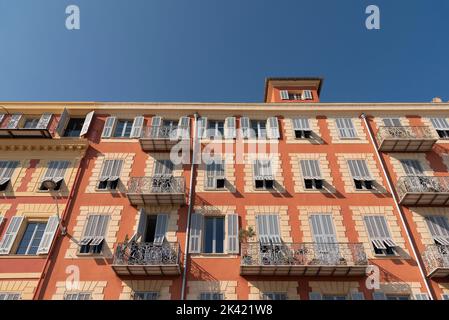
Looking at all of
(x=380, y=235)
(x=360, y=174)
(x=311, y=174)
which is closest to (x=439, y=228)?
(x=380, y=235)

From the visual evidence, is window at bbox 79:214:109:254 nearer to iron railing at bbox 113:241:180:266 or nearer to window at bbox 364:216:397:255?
iron railing at bbox 113:241:180:266

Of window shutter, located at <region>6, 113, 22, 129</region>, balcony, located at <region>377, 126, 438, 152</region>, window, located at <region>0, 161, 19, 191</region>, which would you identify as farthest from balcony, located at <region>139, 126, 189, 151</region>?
balcony, located at <region>377, 126, 438, 152</region>

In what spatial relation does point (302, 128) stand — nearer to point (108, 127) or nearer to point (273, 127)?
point (273, 127)

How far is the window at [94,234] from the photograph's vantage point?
1656 centimetres

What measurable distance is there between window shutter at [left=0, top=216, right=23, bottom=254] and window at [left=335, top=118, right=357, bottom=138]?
732 inches

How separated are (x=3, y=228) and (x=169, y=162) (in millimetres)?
8896

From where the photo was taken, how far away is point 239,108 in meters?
23.1

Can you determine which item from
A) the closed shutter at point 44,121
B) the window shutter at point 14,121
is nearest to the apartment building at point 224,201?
the closed shutter at point 44,121

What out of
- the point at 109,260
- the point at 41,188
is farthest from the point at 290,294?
the point at 41,188

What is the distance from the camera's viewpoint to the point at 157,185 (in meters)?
18.5

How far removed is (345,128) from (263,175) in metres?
6.71

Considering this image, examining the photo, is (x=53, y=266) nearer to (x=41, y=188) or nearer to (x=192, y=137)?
(x=41, y=188)

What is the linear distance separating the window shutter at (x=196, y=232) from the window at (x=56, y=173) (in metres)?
7.60
